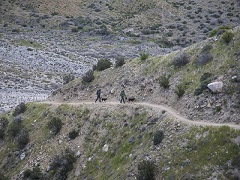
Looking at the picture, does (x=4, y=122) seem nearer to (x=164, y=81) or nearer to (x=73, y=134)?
(x=73, y=134)

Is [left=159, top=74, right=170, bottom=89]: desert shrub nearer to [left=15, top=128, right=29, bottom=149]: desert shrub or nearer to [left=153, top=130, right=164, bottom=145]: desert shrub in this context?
[left=153, top=130, right=164, bottom=145]: desert shrub

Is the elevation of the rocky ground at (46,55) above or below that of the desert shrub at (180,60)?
below

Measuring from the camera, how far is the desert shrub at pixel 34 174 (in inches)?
1153

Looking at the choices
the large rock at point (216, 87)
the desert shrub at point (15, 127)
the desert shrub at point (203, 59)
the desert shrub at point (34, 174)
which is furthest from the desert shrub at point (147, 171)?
the desert shrub at point (15, 127)

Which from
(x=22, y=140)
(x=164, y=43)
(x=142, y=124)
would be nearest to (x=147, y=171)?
(x=142, y=124)

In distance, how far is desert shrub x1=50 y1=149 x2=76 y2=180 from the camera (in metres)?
28.8

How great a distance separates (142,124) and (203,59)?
8381 mm

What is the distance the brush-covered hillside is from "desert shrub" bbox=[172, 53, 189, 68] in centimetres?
12

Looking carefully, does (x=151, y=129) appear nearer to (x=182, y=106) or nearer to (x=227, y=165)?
(x=182, y=106)

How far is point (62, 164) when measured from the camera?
29141 mm

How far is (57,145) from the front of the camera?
107 feet

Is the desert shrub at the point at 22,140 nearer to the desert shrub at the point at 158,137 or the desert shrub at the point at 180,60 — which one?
the desert shrub at the point at 158,137

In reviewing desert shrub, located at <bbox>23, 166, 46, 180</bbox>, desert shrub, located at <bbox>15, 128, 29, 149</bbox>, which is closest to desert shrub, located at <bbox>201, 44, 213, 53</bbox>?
desert shrub, located at <bbox>23, 166, 46, 180</bbox>

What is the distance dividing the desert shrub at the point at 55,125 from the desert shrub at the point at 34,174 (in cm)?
495
